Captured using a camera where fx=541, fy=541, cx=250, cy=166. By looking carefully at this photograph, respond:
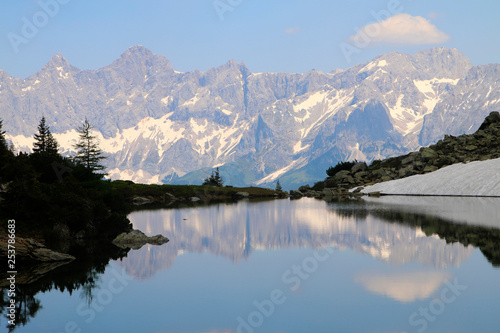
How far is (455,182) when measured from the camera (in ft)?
315

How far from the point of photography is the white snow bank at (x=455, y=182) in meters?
89.3

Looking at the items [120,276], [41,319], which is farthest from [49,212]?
[41,319]

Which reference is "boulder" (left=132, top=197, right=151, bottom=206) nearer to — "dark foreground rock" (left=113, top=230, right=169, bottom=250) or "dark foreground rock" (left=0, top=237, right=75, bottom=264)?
"dark foreground rock" (left=113, top=230, right=169, bottom=250)

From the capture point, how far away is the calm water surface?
62.9ft

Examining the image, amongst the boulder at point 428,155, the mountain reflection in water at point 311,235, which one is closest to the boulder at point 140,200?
the mountain reflection in water at point 311,235

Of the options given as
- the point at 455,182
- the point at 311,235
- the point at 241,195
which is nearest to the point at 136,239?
the point at 311,235

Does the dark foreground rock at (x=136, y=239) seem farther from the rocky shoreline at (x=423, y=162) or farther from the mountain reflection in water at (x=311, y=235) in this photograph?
the rocky shoreline at (x=423, y=162)

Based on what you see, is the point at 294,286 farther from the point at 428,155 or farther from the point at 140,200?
the point at 428,155

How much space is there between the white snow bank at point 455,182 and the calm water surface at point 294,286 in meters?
49.7

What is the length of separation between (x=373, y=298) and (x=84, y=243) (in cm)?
2370

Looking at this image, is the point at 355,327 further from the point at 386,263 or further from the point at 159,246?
the point at 159,246

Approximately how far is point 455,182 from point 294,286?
260ft

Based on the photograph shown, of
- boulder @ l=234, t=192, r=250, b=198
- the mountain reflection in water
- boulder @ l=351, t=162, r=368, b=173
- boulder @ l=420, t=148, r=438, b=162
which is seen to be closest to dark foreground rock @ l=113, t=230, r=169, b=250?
the mountain reflection in water

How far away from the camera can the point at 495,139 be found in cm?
11675
